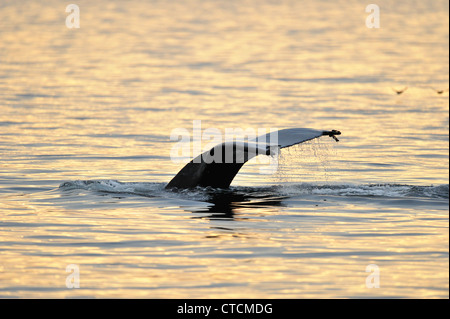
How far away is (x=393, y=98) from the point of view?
30.0 m

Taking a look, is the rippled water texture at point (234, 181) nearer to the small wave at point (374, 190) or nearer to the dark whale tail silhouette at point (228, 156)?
the small wave at point (374, 190)

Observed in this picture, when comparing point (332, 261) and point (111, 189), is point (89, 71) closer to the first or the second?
point (111, 189)

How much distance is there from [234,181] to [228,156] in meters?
2.90

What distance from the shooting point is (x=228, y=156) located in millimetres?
13977

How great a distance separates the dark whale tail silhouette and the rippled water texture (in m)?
0.22

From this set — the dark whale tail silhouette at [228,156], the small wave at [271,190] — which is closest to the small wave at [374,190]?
the small wave at [271,190]

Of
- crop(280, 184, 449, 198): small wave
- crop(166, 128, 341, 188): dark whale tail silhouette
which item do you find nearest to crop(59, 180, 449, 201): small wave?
crop(280, 184, 449, 198): small wave

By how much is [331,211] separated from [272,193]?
1.76 meters

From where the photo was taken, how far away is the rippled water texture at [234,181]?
10.7 m

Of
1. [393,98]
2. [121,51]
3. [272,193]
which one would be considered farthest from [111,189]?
[121,51]

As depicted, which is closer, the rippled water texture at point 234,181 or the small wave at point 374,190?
the rippled water texture at point 234,181

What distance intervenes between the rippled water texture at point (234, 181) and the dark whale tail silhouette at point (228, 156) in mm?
215

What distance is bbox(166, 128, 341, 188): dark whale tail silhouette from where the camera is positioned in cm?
1290

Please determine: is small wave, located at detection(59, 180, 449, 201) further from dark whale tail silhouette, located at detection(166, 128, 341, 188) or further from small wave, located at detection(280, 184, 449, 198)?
dark whale tail silhouette, located at detection(166, 128, 341, 188)
